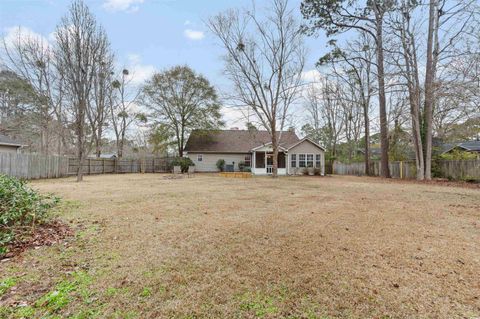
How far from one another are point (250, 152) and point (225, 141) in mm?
3512

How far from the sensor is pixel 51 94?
65.6ft

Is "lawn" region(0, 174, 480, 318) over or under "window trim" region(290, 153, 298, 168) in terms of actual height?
under

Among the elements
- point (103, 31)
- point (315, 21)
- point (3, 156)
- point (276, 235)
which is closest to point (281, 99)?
point (315, 21)

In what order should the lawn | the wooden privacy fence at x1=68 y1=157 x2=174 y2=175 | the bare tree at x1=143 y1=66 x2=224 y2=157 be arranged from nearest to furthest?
the lawn
the wooden privacy fence at x1=68 y1=157 x2=174 y2=175
the bare tree at x1=143 y1=66 x2=224 y2=157

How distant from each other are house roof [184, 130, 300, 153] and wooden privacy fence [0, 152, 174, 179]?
3.38 meters

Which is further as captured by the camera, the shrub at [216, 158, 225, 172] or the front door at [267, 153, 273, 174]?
the shrub at [216, 158, 225, 172]

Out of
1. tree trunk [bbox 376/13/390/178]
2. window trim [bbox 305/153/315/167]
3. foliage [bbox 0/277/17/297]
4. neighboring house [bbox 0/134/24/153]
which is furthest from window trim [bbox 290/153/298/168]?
foliage [bbox 0/277/17/297]

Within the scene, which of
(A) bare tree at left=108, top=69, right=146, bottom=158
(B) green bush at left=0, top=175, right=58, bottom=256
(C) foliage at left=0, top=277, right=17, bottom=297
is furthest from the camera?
(A) bare tree at left=108, top=69, right=146, bottom=158

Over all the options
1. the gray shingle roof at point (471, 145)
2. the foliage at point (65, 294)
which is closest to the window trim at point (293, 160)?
the gray shingle roof at point (471, 145)

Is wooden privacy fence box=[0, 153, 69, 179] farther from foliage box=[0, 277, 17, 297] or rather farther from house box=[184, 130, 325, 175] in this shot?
foliage box=[0, 277, 17, 297]

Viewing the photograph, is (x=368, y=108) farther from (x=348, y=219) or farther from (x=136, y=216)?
(x=136, y=216)

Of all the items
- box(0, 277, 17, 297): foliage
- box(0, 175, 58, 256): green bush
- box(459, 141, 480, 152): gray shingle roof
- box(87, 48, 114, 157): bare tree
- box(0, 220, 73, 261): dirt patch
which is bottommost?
box(0, 277, 17, 297): foliage

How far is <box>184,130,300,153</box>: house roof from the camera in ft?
87.2

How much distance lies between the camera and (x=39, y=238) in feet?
12.3
